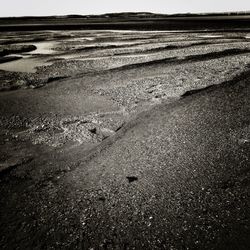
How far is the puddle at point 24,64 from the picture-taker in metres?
8.32

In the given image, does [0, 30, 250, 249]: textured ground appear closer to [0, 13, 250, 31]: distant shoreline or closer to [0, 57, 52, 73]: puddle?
[0, 57, 52, 73]: puddle

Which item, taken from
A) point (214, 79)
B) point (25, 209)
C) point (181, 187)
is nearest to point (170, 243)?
point (181, 187)

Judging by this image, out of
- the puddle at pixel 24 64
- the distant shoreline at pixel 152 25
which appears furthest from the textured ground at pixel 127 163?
the distant shoreline at pixel 152 25

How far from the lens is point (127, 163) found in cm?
318

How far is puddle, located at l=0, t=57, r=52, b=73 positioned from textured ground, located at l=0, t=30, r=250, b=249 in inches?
72.1

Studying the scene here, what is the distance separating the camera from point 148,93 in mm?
5508

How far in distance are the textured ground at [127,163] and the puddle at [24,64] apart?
6.01ft

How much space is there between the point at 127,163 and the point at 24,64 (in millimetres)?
6947

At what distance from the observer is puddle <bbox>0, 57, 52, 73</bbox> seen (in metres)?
8.32

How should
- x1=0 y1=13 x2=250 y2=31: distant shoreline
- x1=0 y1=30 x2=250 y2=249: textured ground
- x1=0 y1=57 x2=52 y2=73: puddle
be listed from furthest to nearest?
1. x1=0 y1=13 x2=250 y2=31: distant shoreline
2. x1=0 y1=57 x2=52 y2=73: puddle
3. x1=0 y1=30 x2=250 y2=249: textured ground

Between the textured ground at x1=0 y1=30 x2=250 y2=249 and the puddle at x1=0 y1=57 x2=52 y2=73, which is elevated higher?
the puddle at x1=0 y1=57 x2=52 y2=73

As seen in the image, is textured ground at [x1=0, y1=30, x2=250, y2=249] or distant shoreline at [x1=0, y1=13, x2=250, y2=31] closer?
textured ground at [x1=0, y1=30, x2=250, y2=249]

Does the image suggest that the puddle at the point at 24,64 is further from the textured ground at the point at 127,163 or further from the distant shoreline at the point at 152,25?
the distant shoreline at the point at 152,25

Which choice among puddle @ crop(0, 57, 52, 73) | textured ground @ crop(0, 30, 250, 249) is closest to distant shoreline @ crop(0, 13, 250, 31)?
puddle @ crop(0, 57, 52, 73)
